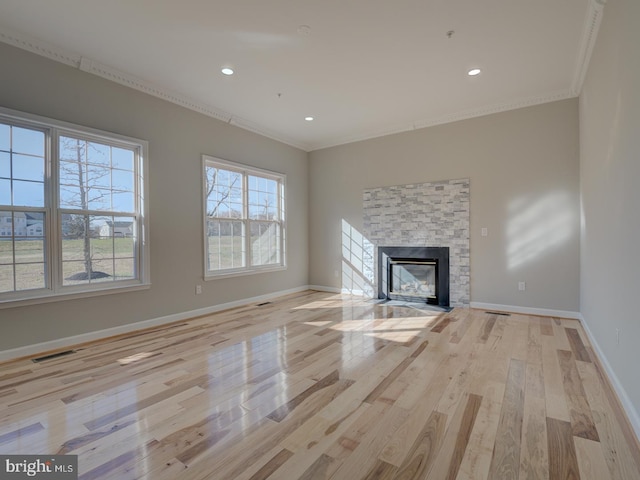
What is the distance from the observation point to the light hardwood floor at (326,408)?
151 cm

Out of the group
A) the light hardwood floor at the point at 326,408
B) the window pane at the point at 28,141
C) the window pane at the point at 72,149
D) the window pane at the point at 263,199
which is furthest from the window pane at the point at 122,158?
the light hardwood floor at the point at 326,408

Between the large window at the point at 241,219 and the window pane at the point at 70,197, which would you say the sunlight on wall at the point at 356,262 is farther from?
the window pane at the point at 70,197

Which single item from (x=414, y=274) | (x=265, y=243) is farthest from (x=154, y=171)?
(x=414, y=274)

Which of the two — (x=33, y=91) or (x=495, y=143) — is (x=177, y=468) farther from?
(x=495, y=143)

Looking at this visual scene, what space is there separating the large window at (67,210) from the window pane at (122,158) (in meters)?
0.01

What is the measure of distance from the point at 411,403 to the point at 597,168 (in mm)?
2801

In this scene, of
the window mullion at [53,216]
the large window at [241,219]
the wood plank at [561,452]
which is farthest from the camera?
the large window at [241,219]

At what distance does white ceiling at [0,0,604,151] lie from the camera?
254 centimetres

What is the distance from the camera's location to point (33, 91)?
9.68ft

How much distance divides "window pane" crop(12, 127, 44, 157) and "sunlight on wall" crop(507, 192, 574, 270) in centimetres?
576

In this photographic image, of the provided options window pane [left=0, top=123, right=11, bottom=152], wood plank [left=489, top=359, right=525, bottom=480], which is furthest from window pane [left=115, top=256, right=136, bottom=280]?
wood plank [left=489, top=359, right=525, bottom=480]

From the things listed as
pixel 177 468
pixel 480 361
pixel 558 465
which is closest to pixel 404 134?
pixel 480 361

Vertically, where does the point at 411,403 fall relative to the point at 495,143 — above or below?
below

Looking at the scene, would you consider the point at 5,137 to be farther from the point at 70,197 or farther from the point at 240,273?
the point at 240,273
